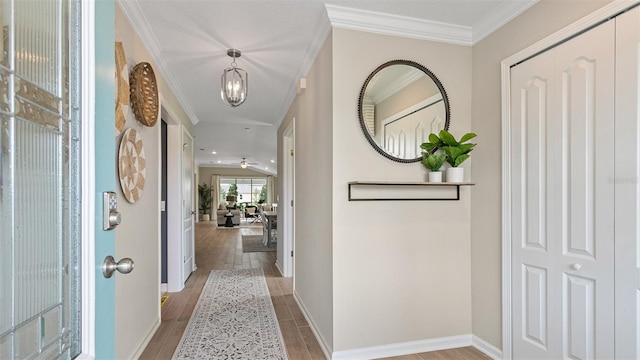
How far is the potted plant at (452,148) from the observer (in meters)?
2.17

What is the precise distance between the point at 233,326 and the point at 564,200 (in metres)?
2.56

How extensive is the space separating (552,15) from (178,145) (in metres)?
3.64

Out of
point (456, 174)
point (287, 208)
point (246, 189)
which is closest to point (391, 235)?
point (456, 174)

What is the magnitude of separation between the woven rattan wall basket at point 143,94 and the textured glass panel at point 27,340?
1.81m

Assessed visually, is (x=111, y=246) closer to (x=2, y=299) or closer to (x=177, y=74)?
(x=2, y=299)

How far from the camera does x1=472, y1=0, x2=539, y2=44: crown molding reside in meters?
2.01

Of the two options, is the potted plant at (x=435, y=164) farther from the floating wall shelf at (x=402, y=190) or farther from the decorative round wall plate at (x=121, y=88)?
the decorative round wall plate at (x=121, y=88)

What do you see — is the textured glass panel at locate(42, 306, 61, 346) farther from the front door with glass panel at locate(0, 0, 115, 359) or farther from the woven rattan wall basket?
the woven rattan wall basket

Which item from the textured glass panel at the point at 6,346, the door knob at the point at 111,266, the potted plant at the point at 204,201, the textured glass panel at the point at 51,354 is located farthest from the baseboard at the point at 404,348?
the potted plant at the point at 204,201

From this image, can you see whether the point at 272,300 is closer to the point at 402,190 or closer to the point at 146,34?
the point at 402,190

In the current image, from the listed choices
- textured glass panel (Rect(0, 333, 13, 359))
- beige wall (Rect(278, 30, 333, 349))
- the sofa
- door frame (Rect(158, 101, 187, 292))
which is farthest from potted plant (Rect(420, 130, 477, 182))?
the sofa

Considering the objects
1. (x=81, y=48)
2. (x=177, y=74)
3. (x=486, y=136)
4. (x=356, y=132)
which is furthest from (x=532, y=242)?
(x=177, y=74)

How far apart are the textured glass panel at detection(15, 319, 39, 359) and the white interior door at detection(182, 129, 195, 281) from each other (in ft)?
11.3

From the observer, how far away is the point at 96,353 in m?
0.78
